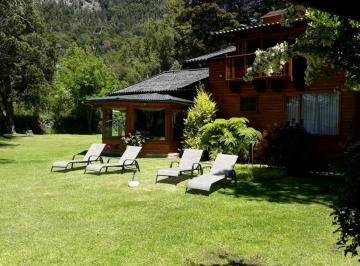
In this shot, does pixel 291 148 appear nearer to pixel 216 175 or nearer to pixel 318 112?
pixel 216 175

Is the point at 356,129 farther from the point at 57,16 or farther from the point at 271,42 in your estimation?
the point at 57,16

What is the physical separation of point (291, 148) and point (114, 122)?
11955mm

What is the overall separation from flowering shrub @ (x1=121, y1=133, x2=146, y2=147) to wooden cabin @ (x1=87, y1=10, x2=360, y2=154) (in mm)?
326

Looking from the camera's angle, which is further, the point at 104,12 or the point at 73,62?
the point at 104,12

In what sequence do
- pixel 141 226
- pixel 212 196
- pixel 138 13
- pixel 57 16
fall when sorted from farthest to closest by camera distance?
1. pixel 138 13
2. pixel 57 16
3. pixel 212 196
4. pixel 141 226

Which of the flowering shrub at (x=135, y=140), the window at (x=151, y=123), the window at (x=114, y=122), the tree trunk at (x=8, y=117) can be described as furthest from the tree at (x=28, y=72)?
the flowering shrub at (x=135, y=140)

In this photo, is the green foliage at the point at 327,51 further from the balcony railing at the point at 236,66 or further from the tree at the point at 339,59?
the balcony railing at the point at 236,66

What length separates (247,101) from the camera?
21109 mm

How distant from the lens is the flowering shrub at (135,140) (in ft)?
71.4

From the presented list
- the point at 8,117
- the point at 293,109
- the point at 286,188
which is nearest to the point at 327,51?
the point at 286,188

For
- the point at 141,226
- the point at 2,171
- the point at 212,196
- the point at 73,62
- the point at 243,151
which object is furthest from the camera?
the point at 73,62

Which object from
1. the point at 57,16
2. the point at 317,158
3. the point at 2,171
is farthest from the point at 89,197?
the point at 57,16

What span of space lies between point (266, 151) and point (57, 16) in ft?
356

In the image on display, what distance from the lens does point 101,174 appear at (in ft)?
49.3
